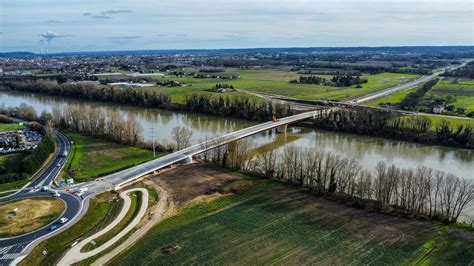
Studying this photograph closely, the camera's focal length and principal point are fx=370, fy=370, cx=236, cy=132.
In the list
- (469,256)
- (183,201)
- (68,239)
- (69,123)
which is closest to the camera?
(469,256)

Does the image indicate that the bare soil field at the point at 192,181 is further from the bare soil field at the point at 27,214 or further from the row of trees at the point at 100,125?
the row of trees at the point at 100,125

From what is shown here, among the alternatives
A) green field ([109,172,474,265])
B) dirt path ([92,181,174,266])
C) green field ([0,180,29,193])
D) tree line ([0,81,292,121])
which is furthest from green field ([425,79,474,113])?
green field ([0,180,29,193])

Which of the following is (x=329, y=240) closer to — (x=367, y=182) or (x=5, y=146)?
(x=367, y=182)

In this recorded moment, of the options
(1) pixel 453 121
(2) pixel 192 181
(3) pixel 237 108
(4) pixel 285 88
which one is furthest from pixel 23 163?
(4) pixel 285 88

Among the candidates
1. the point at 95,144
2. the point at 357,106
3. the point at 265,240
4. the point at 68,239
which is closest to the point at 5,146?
the point at 95,144

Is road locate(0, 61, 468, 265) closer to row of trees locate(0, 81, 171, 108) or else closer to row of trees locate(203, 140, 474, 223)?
row of trees locate(203, 140, 474, 223)
